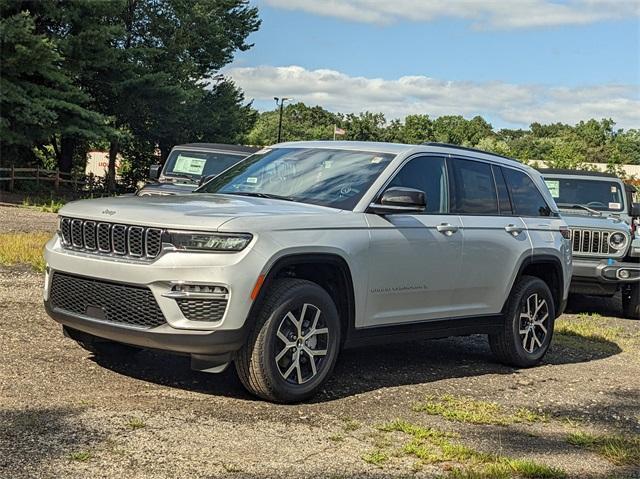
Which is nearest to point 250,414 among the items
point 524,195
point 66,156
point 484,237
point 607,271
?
point 484,237

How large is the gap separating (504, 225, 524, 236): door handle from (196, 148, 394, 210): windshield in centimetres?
144

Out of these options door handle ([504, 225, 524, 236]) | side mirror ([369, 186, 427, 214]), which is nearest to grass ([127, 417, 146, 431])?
side mirror ([369, 186, 427, 214])

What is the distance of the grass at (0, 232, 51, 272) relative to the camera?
11.0 meters

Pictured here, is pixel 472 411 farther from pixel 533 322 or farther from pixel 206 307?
pixel 533 322

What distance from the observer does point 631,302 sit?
37.6 feet

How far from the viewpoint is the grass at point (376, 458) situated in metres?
4.39

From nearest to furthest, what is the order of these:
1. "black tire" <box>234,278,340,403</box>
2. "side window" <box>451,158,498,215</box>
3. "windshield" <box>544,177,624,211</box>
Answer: "black tire" <box>234,278,340,403</box>
"side window" <box>451,158,498,215</box>
"windshield" <box>544,177,624,211</box>

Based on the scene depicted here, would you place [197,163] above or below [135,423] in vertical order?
above

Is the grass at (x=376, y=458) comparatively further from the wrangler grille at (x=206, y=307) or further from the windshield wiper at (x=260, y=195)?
the windshield wiper at (x=260, y=195)

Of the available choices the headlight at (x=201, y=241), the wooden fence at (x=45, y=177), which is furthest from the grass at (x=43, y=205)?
the headlight at (x=201, y=241)

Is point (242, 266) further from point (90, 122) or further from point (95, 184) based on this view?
point (95, 184)

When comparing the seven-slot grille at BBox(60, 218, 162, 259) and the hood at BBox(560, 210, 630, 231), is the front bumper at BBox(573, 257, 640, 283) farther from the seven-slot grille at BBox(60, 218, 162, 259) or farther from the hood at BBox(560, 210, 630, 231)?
the seven-slot grille at BBox(60, 218, 162, 259)

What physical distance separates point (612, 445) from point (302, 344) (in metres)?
2.00

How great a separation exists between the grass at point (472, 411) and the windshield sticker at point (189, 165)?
31.0ft
